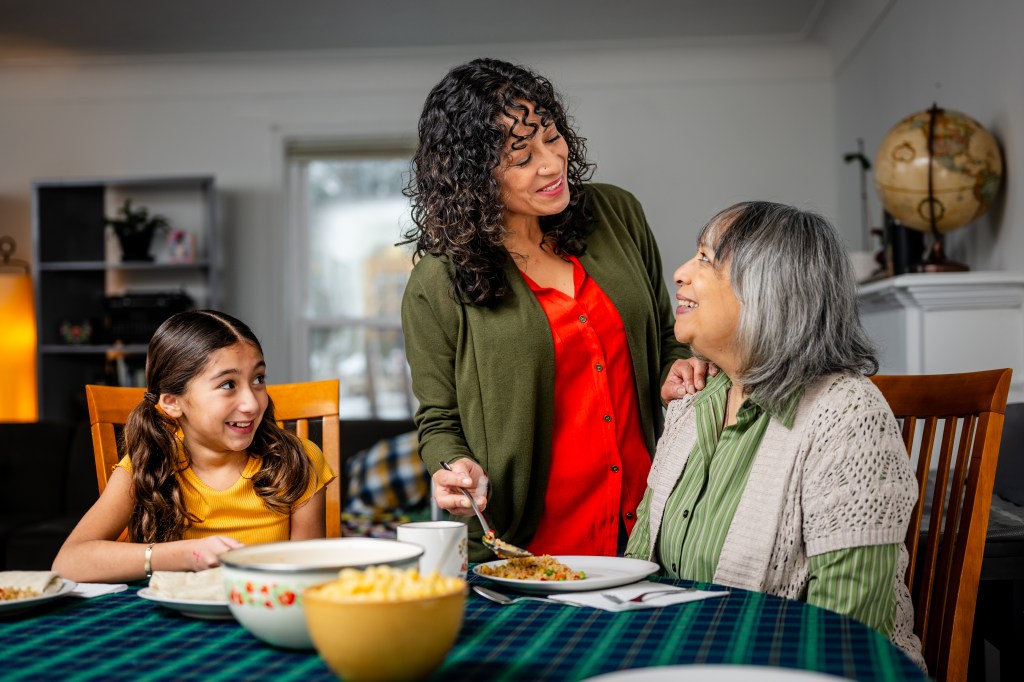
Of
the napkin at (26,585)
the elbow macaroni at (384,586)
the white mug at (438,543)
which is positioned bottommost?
the napkin at (26,585)

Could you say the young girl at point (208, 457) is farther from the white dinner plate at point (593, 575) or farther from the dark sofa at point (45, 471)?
the dark sofa at point (45, 471)

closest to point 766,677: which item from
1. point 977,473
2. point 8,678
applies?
point 8,678

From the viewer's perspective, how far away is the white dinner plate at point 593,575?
44.9 inches

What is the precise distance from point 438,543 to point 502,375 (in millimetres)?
626

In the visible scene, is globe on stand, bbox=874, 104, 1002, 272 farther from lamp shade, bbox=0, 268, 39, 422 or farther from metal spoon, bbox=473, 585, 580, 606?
lamp shade, bbox=0, 268, 39, 422

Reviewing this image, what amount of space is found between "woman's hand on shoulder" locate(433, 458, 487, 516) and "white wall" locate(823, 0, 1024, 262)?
2.35 m

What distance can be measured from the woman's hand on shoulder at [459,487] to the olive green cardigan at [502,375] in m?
0.20

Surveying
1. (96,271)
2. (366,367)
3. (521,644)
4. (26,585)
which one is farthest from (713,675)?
(96,271)

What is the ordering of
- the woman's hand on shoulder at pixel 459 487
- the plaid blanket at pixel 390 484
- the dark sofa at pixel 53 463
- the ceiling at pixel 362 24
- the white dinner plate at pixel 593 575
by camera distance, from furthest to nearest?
the ceiling at pixel 362 24
the dark sofa at pixel 53 463
the plaid blanket at pixel 390 484
the woman's hand on shoulder at pixel 459 487
the white dinner plate at pixel 593 575

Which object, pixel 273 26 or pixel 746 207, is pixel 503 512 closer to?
pixel 746 207

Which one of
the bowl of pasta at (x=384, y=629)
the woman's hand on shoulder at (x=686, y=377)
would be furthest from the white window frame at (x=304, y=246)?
the bowl of pasta at (x=384, y=629)

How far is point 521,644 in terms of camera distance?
938 mm

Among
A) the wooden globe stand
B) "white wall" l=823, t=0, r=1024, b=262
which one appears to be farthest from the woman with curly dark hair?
"white wall" l=823, t=0, r=1024, b=262

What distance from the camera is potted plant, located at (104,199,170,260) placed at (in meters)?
5.63
